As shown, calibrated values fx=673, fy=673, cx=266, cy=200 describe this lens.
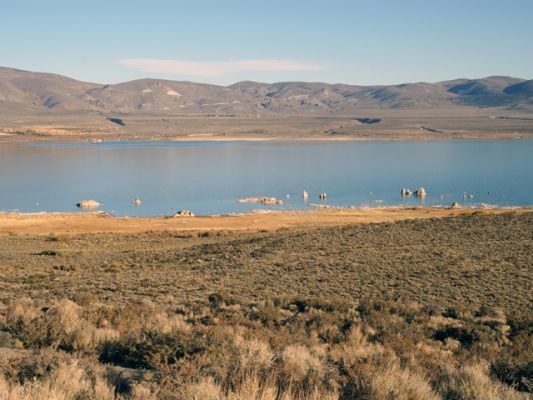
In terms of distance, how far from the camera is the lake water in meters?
56.9

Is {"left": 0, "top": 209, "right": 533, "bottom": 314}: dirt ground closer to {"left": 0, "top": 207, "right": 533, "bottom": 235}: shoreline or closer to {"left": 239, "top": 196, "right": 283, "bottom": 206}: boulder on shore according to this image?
{"left": 0, "top": 207, "right": 533, "bottom": 235}: shoreline

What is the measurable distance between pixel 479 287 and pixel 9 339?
11617mm

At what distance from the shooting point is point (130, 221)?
40.8 meters

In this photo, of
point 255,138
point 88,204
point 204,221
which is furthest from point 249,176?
point 255,138

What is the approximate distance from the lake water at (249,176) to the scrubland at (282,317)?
27836 millimetres

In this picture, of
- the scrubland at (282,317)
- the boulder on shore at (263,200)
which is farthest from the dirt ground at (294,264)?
the boulder on shore at (263,200)

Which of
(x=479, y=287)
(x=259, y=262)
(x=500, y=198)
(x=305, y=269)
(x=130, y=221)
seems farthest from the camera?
(x=500, y=198)

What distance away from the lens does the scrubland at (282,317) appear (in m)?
6.45

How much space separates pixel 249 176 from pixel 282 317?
65.8 metres

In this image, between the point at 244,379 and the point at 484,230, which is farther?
the point at 484,230

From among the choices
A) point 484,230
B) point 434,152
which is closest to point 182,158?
point 434,152

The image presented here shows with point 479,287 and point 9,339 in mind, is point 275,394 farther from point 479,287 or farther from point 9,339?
point 479,287

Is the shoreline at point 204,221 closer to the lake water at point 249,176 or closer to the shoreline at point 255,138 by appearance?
the lake water at point 249,176

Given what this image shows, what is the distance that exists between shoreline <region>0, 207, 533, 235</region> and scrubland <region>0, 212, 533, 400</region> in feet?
26.8
